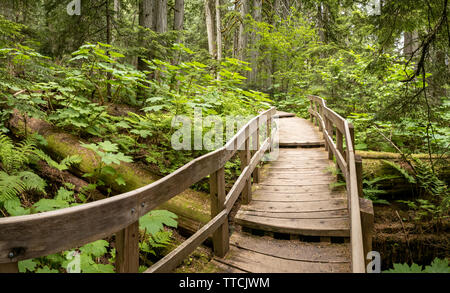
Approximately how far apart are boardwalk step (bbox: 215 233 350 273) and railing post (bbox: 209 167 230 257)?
13 cm

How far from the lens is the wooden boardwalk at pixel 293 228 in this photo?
3.06 meters

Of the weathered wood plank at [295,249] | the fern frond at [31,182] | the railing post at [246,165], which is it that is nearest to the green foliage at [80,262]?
the fern frond at [31,182]

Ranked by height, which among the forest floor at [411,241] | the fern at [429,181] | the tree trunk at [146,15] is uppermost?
the tree trunk at [146,15]

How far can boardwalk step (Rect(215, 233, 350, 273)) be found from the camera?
2.96 meters

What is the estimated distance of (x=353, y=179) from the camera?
288cm

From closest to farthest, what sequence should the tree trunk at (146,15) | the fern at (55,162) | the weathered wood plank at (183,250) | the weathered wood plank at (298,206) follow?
the weathered wood plank at (183,250) < the fern at (55,162) < the weathered wood plank at (298,206) < the tree trunk at (146,15)

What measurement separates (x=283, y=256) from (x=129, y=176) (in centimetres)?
280

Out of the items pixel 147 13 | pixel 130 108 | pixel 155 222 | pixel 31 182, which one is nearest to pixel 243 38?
pixel 147 13

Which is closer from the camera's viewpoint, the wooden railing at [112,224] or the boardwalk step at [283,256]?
Answer: the wooden railing at [112,224]

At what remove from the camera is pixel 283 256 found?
324 cm

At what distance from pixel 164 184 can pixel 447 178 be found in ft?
21.5

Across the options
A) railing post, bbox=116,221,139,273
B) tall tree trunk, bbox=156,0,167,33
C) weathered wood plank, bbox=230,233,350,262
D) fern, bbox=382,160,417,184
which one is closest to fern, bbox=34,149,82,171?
railing post, bbox=116,221,139,273

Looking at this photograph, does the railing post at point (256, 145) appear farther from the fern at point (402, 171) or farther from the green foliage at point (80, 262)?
the green foliage at point (80, 262)

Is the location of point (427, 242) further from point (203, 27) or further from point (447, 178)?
point (203, 27)
